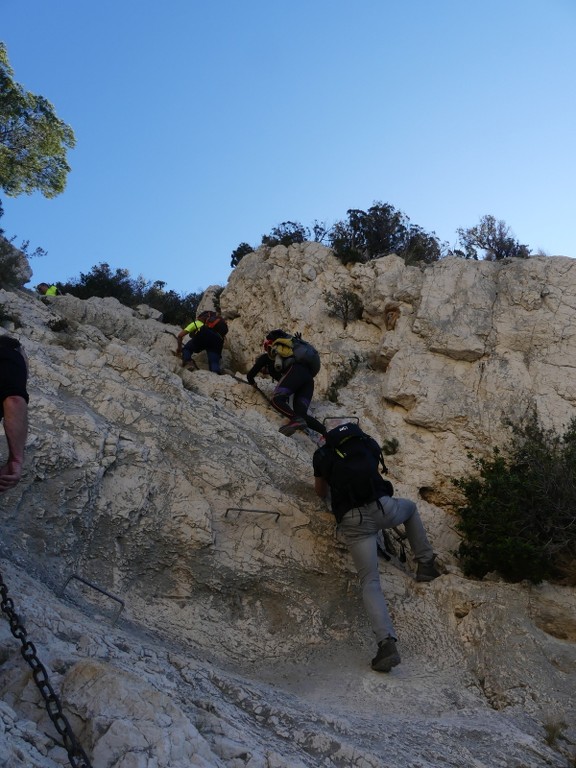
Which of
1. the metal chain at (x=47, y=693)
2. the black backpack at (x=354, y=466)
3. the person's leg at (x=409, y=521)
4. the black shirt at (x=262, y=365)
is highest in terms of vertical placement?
the black shirt at (x=262, y=365)

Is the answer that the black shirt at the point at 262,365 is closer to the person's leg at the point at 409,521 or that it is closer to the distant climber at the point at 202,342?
the distant climber at the point at 202,342

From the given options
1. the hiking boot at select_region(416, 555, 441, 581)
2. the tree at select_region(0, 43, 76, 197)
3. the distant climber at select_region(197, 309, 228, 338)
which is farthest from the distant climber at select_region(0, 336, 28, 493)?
the tree at select_region(0, 43, 76, 197)

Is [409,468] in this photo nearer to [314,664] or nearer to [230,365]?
[314,664]

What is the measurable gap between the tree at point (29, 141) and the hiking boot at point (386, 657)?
14.3m

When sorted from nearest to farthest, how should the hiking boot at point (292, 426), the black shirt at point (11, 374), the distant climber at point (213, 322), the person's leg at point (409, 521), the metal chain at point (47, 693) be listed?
the metal chain at point (47, 693)
the black shirt at point (11, 374)
the person's leg at point (409, 521)
the hiking boot at point (292, 426)
the distant climber at point (213, 322)

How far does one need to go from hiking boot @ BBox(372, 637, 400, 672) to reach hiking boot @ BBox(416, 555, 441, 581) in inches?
56.1

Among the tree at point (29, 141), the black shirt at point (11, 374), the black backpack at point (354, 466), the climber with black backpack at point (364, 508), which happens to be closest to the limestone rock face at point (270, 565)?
the climber with black backpack at point (364, 508)

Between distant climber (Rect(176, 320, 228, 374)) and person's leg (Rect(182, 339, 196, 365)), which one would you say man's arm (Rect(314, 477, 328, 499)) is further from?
person's leg (Rect(182, 339, 196, 365))

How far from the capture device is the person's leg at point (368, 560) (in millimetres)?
6746

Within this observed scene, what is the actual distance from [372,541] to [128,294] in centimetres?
1468

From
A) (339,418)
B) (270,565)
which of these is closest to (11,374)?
(270,565)

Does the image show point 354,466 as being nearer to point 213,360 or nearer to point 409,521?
point 409,521

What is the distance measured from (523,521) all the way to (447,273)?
5.57 meters

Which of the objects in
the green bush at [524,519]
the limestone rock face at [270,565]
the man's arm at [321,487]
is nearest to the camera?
the limestone rock face at [270,565]
